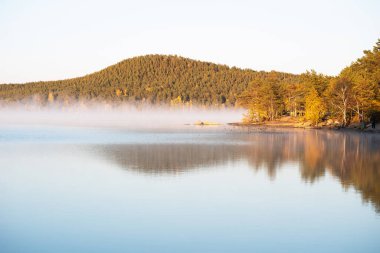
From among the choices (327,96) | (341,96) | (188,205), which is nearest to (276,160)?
(188,205)

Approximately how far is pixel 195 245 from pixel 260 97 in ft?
278

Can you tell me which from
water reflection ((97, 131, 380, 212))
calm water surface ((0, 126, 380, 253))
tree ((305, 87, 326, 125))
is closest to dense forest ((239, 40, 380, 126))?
tree ((305, 87, 326, 125))

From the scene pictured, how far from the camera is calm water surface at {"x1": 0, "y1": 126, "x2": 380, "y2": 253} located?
12.3 metres

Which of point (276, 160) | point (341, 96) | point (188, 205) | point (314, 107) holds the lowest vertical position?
point (188, 205)

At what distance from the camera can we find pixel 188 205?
16500mm

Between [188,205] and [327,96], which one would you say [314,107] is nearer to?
[327,96]

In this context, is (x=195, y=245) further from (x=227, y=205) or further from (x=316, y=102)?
(x=316, y=102)

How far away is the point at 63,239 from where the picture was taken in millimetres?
12414

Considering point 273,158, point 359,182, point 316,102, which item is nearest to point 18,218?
point 359,182

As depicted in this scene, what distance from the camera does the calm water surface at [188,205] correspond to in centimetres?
1226

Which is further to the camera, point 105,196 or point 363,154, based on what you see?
point 363,154

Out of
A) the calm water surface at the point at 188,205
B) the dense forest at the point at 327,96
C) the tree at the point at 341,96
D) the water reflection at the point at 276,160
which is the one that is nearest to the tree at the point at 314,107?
the dense forest at the point at 327,96

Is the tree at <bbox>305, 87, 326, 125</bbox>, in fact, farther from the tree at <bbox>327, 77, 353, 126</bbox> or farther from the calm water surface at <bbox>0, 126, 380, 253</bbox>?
the calm water surface at <bbox>0, 126, 380, 253</bbox>

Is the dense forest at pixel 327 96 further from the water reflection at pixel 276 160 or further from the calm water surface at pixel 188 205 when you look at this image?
the calm water surface at pixel 188 205
